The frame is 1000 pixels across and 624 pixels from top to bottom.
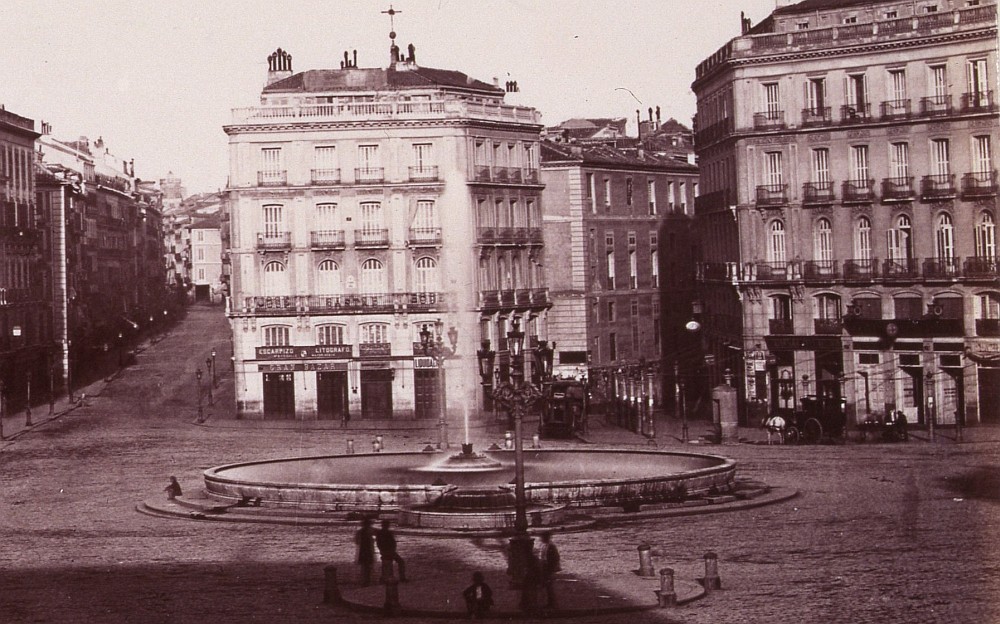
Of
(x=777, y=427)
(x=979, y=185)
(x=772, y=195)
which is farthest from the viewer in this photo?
(x=772, y=195)

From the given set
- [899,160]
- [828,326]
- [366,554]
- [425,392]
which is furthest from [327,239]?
[366,554]

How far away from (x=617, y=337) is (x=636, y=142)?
69.6 ft

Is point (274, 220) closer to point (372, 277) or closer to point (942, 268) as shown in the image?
point (372, 277)

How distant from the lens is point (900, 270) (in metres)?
67.6

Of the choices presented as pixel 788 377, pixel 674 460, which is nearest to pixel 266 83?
pixel 788 377

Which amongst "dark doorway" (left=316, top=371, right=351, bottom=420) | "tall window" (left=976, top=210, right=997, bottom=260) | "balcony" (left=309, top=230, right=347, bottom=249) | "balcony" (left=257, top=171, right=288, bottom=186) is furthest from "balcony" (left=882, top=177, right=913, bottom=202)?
"balcony" (left=257, top=171, right=288, bottom=186)

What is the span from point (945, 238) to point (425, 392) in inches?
999

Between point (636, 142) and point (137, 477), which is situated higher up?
point (636, 142)

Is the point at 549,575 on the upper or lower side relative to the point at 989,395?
lower

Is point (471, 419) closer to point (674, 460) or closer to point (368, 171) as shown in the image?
point (368, 171)

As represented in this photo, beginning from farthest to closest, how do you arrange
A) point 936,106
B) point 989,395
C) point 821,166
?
1. point 821,166
2. point 936,106
3. point 989,395

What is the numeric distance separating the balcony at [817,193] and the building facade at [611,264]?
1613 cm

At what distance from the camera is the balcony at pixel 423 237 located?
7894cm

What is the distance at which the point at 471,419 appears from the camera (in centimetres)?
7544
